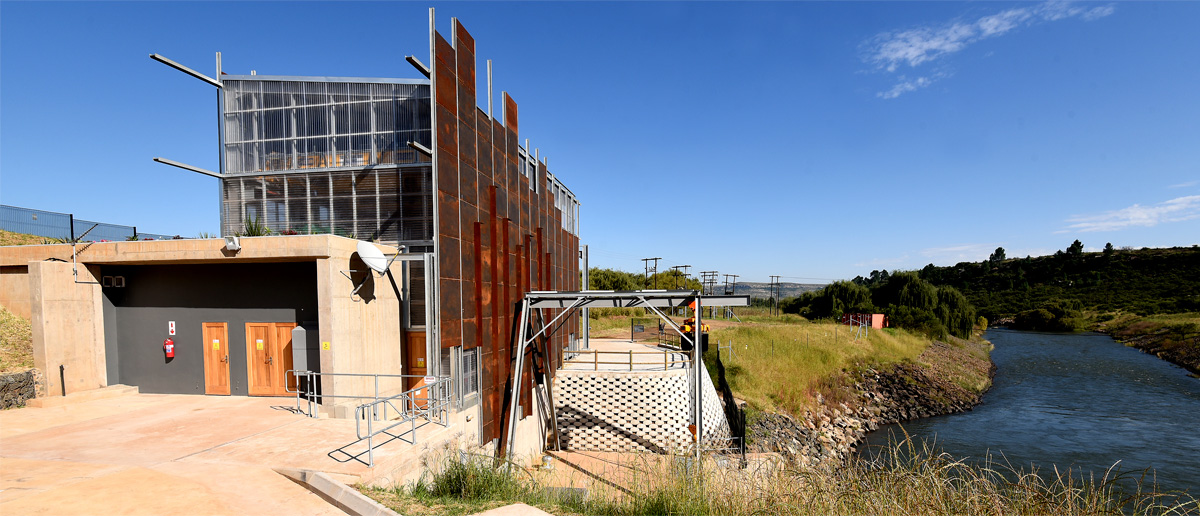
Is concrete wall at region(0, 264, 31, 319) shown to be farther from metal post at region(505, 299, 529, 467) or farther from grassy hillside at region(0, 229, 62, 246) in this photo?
metal post at region(505, 299, 529, 467)

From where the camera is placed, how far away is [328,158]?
14273 millimetres

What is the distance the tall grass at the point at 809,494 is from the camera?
17.7 ft

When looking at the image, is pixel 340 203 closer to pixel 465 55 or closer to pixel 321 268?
pixel 321 268

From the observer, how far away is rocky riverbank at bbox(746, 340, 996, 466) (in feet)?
71.9

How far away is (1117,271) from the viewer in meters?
96.2

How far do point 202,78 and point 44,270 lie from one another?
5.85 meters

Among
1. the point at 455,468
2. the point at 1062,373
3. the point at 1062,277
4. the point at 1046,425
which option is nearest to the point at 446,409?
the point at 455,468

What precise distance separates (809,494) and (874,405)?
26.6m

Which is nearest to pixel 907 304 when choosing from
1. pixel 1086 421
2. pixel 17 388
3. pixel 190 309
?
pixel 1086 421

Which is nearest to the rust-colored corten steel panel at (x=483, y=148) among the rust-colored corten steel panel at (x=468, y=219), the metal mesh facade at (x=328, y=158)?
the rust-colored corten steel panel at (x=468, y=219)

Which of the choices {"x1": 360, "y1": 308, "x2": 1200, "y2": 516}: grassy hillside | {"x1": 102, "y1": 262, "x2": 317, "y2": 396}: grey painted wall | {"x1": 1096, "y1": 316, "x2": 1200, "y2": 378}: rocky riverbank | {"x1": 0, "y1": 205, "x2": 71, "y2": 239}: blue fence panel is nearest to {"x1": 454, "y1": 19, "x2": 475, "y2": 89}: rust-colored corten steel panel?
{"x1": 102, "y1": 262, "x2": 317, "y2": 396}: grey painted wall

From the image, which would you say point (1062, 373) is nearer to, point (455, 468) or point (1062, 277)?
point (455, 468)

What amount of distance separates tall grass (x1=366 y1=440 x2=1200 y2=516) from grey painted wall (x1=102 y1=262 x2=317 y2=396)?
7158 millimetres

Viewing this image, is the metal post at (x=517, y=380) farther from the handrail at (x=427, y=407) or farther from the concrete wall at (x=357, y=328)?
the concrete wall at (x=357, y=328)
